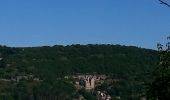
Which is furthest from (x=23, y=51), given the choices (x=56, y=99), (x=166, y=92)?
(x=166, y=92)

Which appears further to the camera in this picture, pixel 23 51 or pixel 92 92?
pixel 23 51

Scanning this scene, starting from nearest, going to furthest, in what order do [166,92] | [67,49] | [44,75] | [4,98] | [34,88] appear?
[166,92] < [4,98] < [34,88] < [44,75] < [67,49]

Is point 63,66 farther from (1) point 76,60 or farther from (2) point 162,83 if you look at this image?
(2) point 162,83

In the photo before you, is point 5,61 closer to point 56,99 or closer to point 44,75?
point 44,75

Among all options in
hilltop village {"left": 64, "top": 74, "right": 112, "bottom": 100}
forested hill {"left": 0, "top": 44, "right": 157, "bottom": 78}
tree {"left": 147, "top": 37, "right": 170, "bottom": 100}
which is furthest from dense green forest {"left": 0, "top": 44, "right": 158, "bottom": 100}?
tree {"left": 147, "top": 37, "right": 170, "bottom": 100}

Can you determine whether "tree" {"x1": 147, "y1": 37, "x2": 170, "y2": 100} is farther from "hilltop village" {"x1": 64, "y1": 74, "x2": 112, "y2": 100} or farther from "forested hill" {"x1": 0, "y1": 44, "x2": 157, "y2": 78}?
"forested hill" {"x1": 0, "y1": 44, "x2": 157, "y2": 78}

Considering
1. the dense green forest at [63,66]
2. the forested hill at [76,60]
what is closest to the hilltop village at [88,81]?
the dense green forest at [63,66]

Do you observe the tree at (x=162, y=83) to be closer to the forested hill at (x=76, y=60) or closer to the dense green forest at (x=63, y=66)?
the dense green forest at (x=63, y=66)
